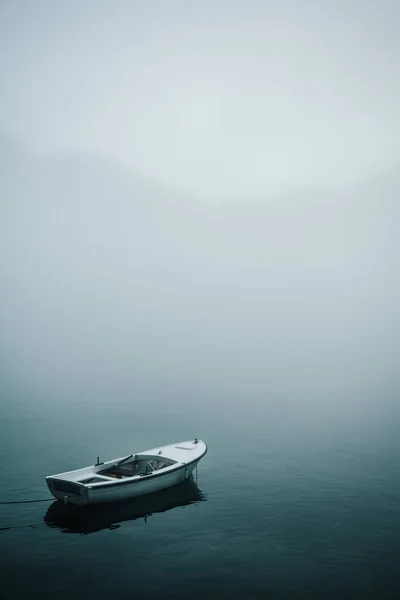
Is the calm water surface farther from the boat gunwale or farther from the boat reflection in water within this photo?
the boat gunwale

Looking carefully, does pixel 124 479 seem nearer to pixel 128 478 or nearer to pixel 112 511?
pixel 128 478

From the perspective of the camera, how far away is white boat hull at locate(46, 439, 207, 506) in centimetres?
3172

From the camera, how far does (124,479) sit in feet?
108

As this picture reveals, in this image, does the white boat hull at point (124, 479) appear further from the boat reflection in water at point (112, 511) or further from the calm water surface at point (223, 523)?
the calm water surface at point (223, 523)

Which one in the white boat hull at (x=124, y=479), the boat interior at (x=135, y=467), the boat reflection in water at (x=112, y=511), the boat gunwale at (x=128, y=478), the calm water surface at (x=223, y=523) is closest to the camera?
the calm water surface at (x=223, y=523)

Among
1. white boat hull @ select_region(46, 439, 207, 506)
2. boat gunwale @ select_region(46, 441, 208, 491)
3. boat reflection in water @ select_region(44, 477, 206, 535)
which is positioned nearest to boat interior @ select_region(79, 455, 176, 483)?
white boat hull @ select_region(46, 439, 207, 506)

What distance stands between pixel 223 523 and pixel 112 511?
22.8ft

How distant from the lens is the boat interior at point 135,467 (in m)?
36.0

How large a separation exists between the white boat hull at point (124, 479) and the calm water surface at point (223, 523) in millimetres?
934

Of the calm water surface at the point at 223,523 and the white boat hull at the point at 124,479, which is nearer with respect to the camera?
the calm water surface at the point at 223,523

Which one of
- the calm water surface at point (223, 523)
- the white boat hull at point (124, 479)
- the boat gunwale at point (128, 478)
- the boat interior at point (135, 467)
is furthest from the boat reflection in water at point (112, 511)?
the boat interior at point (135, 467)

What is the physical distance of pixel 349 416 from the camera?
67.4m

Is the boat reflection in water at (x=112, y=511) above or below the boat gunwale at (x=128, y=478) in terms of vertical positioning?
below

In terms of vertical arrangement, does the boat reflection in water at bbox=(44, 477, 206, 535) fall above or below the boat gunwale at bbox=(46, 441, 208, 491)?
below
